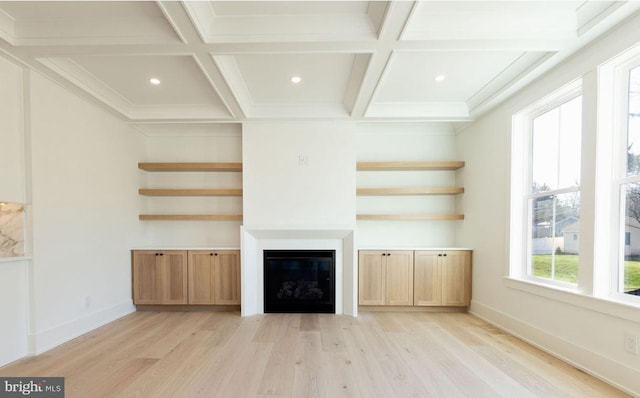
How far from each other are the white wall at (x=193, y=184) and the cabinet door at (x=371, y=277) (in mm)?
1904

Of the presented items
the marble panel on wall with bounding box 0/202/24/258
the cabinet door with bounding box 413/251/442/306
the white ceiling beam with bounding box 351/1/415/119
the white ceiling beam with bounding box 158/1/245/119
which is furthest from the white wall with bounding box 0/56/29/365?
the cabinet door with bounding box 413/251/442/306

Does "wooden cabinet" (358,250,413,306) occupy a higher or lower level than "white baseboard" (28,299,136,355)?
higher

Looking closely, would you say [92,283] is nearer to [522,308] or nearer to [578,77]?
[522,308]

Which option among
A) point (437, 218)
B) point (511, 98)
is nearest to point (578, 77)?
point (511, 98)

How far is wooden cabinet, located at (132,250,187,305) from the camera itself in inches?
151

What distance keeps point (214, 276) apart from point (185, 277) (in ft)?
1.27

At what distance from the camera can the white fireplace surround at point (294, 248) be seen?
374 cm

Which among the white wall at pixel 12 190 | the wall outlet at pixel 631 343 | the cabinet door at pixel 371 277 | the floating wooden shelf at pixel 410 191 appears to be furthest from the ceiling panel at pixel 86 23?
the wall outlet at pixel 631 343

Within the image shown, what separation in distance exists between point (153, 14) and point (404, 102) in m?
2.69

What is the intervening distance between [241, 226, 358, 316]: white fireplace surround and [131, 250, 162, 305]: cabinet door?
1198 mm

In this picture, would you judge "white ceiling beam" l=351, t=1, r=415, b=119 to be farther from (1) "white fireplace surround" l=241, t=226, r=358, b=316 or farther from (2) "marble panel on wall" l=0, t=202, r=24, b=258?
(2) "marble panel on wall" l=0, t=202, r=24, b=258

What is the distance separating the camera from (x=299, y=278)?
12.8 ft

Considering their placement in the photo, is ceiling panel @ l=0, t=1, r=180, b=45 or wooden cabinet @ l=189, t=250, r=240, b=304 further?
wooden cabinet @ l=189, t=250, r=240, b=304

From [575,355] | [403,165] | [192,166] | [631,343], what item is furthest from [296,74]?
[575,355]
